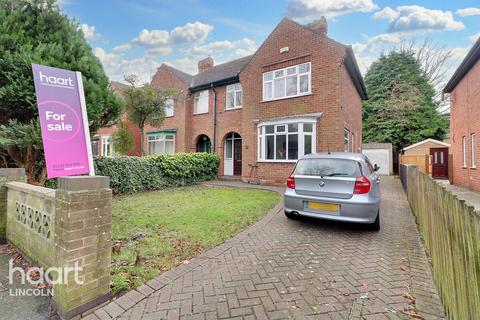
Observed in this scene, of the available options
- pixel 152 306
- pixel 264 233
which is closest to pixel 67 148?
→ pixel 152 306

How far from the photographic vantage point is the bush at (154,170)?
912 cm

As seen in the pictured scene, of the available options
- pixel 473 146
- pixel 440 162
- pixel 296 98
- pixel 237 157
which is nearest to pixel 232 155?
pixel 237 157

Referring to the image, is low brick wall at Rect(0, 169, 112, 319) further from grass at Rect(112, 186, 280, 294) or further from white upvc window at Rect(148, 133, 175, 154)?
white upvc window at Rect(148, 133, 175, 154)

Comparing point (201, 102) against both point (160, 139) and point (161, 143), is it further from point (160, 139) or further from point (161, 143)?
point (161, 143)

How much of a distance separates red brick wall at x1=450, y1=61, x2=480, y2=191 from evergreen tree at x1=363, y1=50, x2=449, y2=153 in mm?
9139

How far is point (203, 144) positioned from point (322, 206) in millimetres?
14184

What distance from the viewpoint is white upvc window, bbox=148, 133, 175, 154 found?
61.4 ft

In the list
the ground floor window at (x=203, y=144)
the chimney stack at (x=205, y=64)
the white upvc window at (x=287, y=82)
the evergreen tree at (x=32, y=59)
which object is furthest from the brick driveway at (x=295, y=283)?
the chimney stack at (x=205, y=64)

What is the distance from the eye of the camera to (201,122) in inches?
677

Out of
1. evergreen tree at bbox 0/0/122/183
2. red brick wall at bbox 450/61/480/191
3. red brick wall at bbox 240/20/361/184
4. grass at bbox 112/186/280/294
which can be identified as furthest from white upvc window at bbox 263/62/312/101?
evergreen tree at bbox 0/0/122/183

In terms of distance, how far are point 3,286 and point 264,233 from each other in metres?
3.84

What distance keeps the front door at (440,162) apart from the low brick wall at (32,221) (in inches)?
952

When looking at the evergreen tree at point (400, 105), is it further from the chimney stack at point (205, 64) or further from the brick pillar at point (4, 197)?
the brick pillar at point (4, 197)

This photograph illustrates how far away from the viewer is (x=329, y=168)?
16.5 feet
